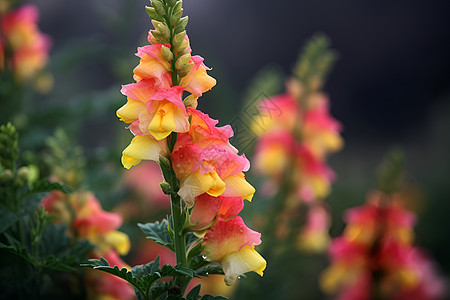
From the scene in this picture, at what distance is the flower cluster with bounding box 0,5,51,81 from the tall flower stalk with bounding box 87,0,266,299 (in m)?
1.03

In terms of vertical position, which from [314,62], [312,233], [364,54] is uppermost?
[364,54]

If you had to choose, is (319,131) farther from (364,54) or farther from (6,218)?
(364,54)

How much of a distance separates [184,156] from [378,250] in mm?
1026

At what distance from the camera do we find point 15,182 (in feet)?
2.42

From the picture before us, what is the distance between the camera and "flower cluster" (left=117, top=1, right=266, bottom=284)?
576 millimetres

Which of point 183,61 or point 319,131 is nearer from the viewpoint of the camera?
point 183,61

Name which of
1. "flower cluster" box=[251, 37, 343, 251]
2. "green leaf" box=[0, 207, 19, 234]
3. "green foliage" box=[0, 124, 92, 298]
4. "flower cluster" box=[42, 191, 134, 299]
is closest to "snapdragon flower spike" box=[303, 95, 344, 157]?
"flower cluster" box=[251, 37, 343, 251]

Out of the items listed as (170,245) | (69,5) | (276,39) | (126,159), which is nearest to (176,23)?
(126,159)

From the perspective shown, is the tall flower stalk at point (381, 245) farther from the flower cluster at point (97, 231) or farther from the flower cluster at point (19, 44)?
the flower cluster at point (19, 44)

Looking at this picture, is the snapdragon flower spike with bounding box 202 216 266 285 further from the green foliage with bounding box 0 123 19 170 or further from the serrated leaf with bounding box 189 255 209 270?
the green foliage with bounding box 0 123 19 170

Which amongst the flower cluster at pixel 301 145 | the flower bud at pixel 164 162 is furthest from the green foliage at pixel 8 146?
the flower cluster at pixel 301 145

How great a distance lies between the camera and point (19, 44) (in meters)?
1.47

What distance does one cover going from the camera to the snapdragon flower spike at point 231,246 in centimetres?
60

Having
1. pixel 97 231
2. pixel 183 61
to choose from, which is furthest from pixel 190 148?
pixel 97 231
